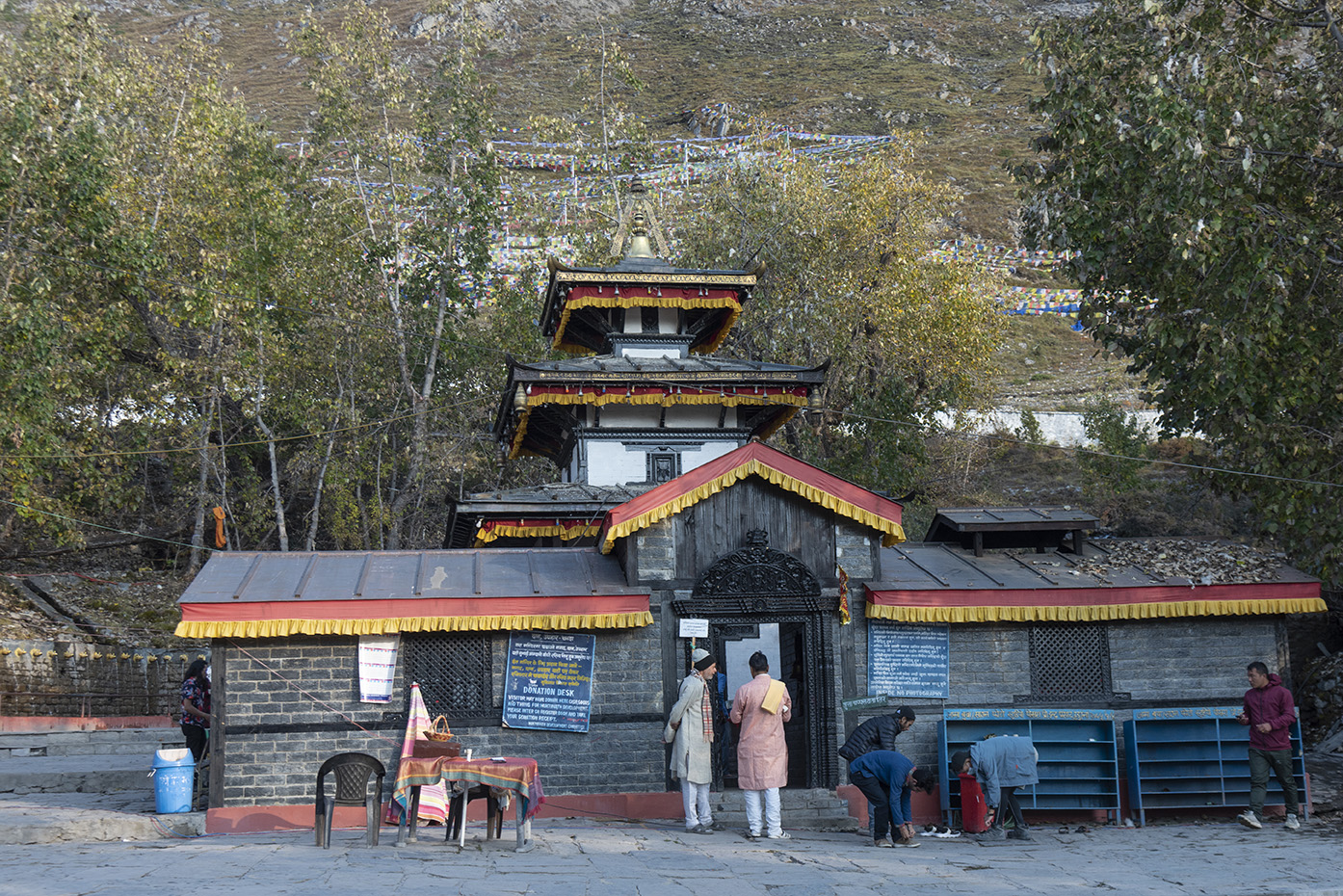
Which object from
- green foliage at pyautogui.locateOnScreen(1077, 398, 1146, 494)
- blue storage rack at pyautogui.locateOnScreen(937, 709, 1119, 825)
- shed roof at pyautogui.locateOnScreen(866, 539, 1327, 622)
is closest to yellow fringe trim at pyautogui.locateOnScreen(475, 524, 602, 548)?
shed roof at pyautogui.locateOnScreen(866, 539, 1327, 622)

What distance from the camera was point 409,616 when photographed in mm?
12195

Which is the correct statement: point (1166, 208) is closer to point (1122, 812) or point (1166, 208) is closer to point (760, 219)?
point (1122, 812)

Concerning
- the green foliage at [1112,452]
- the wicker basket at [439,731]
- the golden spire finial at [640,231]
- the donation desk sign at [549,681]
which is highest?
the golden spire finial at [640,231]

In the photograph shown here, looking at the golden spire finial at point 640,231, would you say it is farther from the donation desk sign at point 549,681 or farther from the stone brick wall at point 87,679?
the stone brick wall at point 87,679

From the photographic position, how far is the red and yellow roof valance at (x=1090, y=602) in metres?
13.0

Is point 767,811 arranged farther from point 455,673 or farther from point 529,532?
point 529,532

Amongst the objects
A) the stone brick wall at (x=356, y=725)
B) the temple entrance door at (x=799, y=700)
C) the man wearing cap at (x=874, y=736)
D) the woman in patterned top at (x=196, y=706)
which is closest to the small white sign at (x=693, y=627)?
the temple entrance door at (x=799, y=700)

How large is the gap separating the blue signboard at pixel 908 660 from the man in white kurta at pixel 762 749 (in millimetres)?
2354

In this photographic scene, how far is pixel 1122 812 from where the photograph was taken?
12945mm

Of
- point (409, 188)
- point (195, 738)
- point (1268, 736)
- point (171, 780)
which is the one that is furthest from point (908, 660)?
point (409, 188)

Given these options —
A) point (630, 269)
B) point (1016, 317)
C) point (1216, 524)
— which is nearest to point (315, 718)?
point (630, 269)

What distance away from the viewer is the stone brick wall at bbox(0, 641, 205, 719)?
819 inches

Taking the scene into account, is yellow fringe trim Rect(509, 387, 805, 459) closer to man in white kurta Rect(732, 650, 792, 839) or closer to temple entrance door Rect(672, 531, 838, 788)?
temple entrance door Rect(672, 531, 838, 788)

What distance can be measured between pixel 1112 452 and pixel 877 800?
2609cm
